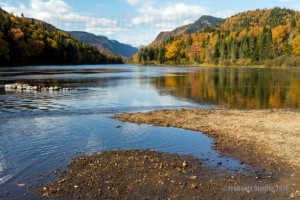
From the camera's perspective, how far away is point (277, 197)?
15742 millimetres

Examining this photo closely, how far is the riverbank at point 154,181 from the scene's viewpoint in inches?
626

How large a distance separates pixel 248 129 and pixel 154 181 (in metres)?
14.7

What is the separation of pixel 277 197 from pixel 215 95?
43.5 meters

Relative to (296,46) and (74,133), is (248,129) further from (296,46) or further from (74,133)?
(296,46)

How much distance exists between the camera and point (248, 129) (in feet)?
96.5

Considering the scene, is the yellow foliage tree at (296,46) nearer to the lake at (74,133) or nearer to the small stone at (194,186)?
the lake at (74,133)

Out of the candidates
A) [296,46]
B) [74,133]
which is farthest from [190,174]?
[296,46]

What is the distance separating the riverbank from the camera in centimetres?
1589

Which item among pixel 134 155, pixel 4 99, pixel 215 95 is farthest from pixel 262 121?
pixel 4 99

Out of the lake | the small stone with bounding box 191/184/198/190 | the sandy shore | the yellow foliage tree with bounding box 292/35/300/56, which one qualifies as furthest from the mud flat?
the yellow foliage tree with bounding box 292/35/300/56

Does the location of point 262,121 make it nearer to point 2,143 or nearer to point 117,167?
point 117,167

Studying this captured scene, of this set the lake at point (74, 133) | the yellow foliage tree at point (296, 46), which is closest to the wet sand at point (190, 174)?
the lake at point (74, 133)

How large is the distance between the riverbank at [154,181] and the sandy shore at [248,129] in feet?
10.8

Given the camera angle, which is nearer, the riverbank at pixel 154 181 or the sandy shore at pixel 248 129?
the riverbank at pixel 154 181
